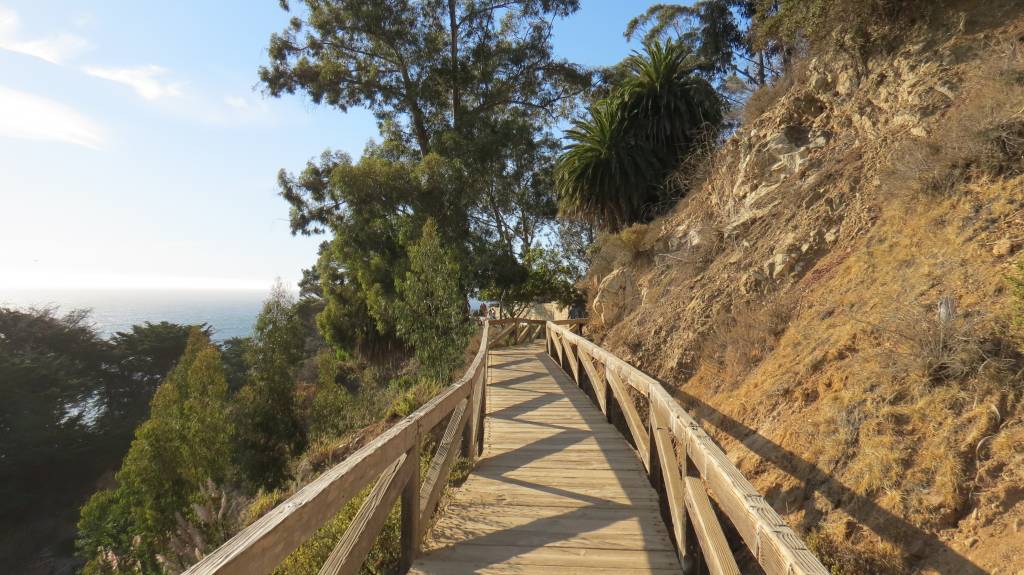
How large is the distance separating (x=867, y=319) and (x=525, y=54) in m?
23.0

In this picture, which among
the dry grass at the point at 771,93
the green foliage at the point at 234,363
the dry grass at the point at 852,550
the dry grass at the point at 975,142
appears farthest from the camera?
the green foliage at the point at 234,363

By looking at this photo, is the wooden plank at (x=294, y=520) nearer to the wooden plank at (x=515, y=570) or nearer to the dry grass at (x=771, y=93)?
the wooden plank at (x=515, y=570)

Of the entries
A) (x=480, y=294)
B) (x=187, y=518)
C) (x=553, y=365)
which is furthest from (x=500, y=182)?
(x=187, y=518)

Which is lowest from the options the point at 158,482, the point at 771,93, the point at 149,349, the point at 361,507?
the point at 158,482

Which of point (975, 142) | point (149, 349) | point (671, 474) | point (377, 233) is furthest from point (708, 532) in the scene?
point (149, 349)

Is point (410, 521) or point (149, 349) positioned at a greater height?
point (410, 521)

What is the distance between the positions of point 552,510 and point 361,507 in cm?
165

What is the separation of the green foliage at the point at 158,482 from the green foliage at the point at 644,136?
14.4 metres

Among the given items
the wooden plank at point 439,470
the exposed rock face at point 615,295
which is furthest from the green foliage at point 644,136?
the wooden plank at point 439,470

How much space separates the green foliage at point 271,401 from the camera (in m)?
19.9

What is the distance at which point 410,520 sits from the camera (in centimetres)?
306

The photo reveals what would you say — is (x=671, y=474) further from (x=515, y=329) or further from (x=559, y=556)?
(x=515, y=329)

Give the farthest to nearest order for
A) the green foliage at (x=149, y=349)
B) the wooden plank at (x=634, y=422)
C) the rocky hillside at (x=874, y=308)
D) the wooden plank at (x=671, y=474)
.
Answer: the green foliage at (x=149, y=349), the wooden plank at (x=634, y=422), the wooden plank at (x=671, y=474), the rocky hillside at (x=874, y=308)

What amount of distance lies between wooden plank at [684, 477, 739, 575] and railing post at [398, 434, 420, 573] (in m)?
1.57
